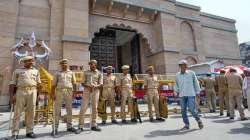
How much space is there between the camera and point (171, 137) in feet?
14.8

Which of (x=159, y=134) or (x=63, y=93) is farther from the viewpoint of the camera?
(x=63, y=93)

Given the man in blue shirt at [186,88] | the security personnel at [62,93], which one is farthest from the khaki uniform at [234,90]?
the security personnel at [62,93]

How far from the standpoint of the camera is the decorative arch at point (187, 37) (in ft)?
56.5

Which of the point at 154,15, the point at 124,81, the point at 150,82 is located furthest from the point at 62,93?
the point at 154,15

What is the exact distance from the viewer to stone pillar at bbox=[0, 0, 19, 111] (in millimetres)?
10328

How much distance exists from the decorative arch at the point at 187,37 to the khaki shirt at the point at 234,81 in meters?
10.3

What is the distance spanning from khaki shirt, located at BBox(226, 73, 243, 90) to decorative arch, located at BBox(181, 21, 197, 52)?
407 inches

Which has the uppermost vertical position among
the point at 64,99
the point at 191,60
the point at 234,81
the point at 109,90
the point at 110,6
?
the point at 110,6

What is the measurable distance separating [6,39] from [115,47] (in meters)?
7.78

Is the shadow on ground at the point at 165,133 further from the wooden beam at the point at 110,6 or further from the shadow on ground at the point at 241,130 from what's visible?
the wooden beam at the point at 110,6

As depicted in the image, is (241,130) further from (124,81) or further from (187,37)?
(187,37)

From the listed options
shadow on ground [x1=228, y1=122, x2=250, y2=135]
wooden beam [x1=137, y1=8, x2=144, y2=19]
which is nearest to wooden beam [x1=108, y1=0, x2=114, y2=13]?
wooden beam [x1=137, y1=8, x2=144, y2=19]

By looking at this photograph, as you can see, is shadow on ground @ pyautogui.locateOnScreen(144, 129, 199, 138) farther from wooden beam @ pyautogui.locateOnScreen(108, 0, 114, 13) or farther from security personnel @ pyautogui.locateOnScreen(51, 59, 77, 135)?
wooden beam @ pyautogui.locateOnScreen(108, 0, 114, 13)

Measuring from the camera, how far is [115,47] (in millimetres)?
16438
